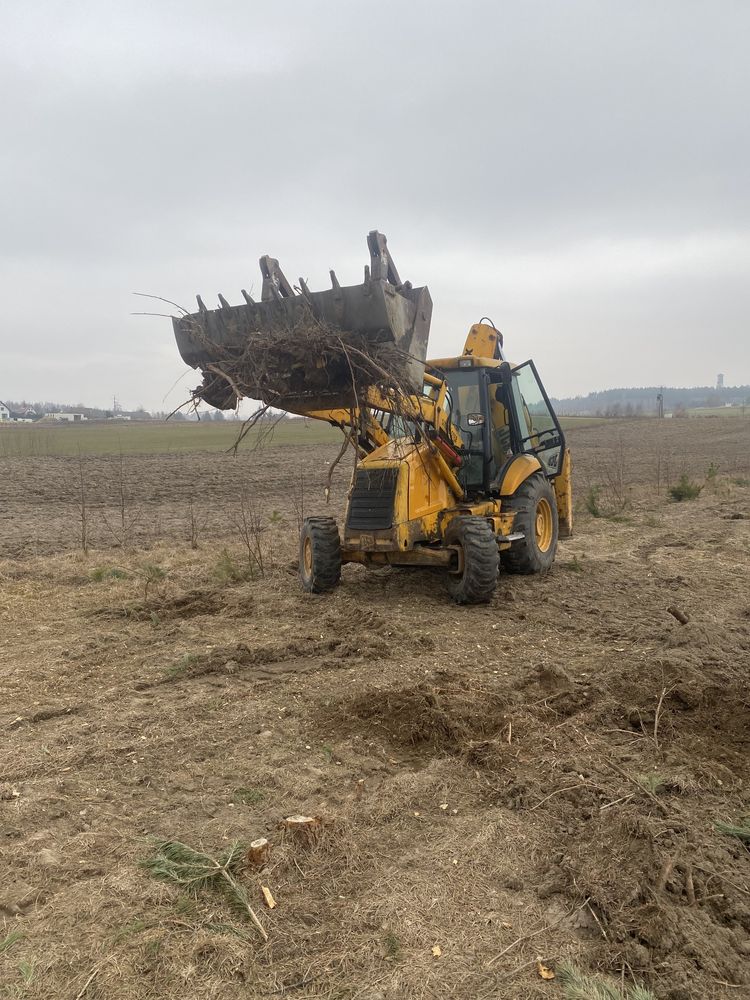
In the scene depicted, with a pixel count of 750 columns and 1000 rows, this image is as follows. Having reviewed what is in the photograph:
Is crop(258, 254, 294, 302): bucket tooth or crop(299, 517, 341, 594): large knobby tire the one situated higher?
crop(258, 254, 294, 302): bucket tooth

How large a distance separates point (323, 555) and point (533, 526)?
7.74 feet

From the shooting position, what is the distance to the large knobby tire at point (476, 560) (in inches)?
286

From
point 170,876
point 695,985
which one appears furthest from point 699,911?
point 170,876

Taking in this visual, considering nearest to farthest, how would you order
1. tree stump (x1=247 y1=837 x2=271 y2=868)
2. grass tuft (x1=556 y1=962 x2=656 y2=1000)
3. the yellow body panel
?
grass tuft (x1=556 y1=962 x2=656 y2=1000)
tree stump (x1=247 y1=837 x2=271 y2=868)
the yellow body panel

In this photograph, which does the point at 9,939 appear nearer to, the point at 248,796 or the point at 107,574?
the point at 248,796

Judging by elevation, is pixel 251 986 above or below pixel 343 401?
below

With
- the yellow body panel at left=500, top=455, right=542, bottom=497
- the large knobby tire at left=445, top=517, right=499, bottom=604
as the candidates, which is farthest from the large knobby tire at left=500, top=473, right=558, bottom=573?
the large knobby tire at left=445, top=517, right=499, bottom=604

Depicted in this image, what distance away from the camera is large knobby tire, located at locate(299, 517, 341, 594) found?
7910 mm

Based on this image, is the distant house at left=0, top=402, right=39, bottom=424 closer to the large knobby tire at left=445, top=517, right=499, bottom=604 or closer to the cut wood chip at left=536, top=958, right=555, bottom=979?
the large knobby tire at left=445, top=517, right=499, bottom=604

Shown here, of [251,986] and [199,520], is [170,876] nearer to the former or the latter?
[251,986]

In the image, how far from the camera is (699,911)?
283 cm

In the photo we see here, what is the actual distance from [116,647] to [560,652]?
379 centimetres

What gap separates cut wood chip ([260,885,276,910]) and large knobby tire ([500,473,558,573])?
571cm

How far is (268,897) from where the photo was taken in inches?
116
